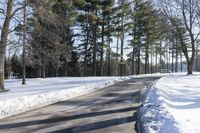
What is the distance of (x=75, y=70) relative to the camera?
65000 millimetres

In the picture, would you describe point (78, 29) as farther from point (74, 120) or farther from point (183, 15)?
point (74, 120)

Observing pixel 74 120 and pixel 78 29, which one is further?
pixel 78 29

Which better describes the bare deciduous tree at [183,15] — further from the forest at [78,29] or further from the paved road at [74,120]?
the paved road at [74,120]

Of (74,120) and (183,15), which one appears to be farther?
(183,15)

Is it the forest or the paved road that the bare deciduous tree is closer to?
the forest

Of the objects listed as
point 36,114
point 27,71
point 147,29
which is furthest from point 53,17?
Answer: point 147,29

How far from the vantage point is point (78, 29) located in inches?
2403

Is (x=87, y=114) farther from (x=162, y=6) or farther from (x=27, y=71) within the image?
(x=27, y=71)

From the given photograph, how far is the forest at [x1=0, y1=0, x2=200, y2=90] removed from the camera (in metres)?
25.8

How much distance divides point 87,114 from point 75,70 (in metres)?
50.7

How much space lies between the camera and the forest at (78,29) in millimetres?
25781

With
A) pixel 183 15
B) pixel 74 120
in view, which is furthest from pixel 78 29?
pixel 74 120

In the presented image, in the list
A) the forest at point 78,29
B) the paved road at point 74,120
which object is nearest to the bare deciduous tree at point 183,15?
the forest at point 78,29

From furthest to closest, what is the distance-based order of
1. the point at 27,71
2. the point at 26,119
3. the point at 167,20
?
1. the point at 27,71
2. the point at 167,20
3. the point at 26,119
